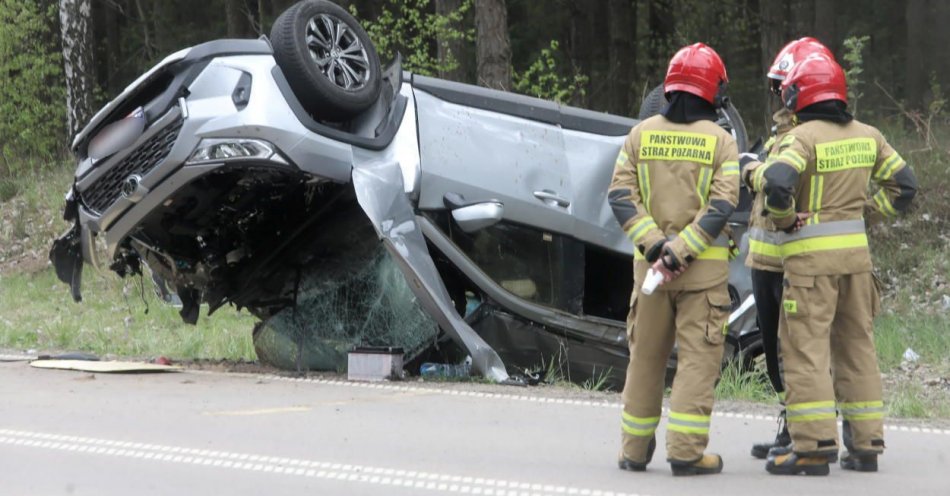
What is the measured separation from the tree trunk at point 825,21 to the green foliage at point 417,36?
5410 millimetres

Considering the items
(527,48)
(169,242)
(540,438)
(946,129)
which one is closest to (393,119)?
(169,242)

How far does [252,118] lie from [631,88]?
51.6 feet

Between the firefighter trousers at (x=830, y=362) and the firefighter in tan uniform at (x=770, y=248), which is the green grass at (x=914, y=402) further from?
the firefighter trousers at (x=830, y=362)

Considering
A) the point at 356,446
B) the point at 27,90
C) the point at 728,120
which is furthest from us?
the point at 27,90

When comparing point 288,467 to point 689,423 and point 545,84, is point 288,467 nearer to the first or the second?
point 689,423

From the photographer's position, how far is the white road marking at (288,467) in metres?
5.03

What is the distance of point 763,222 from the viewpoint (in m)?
5.39

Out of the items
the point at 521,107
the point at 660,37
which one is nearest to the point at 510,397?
the point at 521,107

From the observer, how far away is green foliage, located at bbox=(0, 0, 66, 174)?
67.2 ft

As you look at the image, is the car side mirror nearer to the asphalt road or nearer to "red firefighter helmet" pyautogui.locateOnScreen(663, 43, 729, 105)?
the asphalt road

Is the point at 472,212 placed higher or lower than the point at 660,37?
lower

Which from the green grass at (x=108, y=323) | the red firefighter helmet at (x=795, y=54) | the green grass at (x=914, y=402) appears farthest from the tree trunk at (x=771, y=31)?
the red firefighter helmet at (x=795, y=54)

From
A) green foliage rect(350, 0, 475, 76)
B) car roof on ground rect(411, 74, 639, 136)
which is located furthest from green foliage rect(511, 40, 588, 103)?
car roof on ground rect(411, 74, 639, 136)

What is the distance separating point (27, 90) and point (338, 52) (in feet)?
48.4
